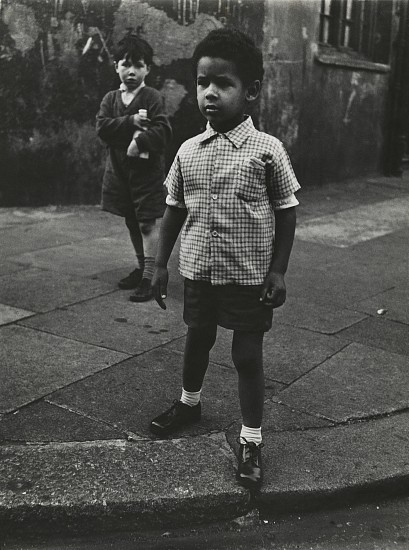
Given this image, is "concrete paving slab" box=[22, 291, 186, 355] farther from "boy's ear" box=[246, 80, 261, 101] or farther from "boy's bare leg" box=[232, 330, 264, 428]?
"boy's ear" box=[246, 80, 261, 101]

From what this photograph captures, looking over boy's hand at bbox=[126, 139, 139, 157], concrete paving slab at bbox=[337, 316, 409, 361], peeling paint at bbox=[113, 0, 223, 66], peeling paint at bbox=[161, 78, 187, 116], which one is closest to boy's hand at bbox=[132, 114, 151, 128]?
boy's hand at bbox=[126, 139, 139, 157]

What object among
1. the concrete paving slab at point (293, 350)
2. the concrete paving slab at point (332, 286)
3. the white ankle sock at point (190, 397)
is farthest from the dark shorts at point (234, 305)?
the concrete paving slab at point (332, 286)

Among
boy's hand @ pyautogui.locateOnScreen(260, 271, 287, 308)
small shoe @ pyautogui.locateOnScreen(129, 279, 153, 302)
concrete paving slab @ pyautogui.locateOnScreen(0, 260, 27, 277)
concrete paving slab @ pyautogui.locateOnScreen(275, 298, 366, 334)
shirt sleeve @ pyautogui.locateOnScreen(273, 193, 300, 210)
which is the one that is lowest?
concrete paving slab @ pyautogui.locateOnScreen(0, 260, 27, 277)

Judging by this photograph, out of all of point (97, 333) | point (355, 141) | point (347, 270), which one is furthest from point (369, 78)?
point (97, 333)

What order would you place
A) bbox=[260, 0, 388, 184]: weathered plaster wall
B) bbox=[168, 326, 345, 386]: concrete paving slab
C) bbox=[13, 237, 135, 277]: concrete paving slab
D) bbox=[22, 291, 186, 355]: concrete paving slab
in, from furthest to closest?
bbox=[260, 0, 388, 184]: weathered plaster wall → bbox=[13, 237, 135, 277]: concrete paving slab → bbox=[22, 291, 186, 355]: concrete paving slab → bbox=[168, 326, 345, 386]: concrete paving slab

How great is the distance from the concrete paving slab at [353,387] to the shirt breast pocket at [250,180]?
1.09m

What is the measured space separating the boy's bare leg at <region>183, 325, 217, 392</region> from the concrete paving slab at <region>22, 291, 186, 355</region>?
2.80 ft

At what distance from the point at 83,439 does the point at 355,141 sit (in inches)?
347

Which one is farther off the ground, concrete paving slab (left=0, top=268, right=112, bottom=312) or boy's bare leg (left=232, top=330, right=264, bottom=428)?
boy's bare leg (left=232, top=330, right=264, bottom=428)

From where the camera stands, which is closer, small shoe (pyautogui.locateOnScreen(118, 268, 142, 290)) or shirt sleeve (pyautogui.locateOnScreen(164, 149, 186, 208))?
shirt sleeve (pyautogui.locateOnScreen(164, 149, 186, 208))

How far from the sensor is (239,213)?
8.37 ft

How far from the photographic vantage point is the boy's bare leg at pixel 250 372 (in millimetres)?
2613

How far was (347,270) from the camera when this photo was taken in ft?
18.7

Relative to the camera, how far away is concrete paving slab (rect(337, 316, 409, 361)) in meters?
4.01
